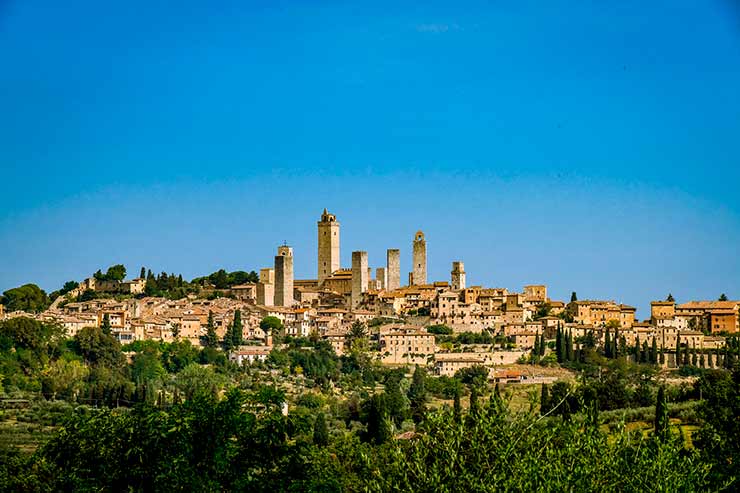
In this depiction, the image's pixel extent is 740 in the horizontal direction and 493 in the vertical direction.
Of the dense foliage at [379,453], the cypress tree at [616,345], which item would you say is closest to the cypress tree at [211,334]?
the cypress tree at [616,345]

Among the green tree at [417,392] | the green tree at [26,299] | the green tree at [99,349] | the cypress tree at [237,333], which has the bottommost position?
the green tree at [417,392]

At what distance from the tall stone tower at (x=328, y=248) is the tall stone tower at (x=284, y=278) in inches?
160

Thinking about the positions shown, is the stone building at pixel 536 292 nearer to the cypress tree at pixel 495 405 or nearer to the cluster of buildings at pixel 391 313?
the cluster of buildings at pixel 391 313

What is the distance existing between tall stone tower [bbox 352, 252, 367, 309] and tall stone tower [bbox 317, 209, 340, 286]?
3461 millimetres

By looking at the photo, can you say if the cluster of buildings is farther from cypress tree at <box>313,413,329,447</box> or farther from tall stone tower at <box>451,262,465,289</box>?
cypress tree at <box>313,413,329,447</box>

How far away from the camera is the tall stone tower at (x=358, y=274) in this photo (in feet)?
216

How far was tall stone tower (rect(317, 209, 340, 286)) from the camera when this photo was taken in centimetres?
6962

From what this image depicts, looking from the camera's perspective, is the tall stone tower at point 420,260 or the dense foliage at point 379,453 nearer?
the dense foliage at point 379,453

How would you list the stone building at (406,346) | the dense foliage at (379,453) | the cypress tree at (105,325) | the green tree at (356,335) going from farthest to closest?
the green tree at (356,335) < the stone building at (406,346) < the cypress tree at (105,325) < the dense foliage at (379,453)

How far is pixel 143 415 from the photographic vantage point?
20.5 meters

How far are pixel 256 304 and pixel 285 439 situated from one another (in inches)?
1822

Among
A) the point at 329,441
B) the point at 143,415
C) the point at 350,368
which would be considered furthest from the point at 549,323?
the point at 143,415

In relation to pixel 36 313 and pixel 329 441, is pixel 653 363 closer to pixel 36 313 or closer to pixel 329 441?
pixel 329 441

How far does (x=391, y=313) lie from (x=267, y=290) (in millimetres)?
6754
